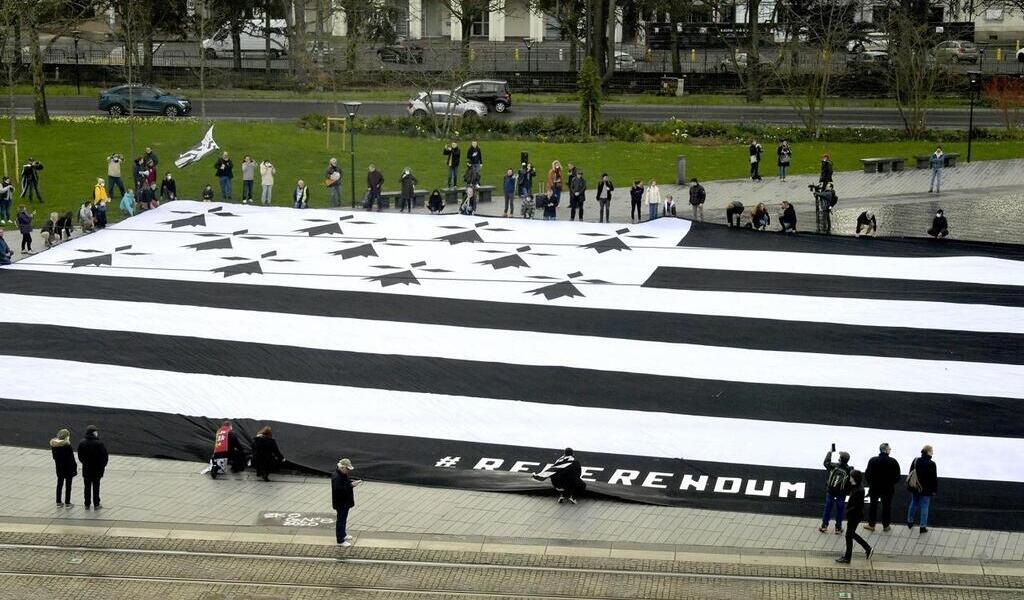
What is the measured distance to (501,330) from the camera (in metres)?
25.1

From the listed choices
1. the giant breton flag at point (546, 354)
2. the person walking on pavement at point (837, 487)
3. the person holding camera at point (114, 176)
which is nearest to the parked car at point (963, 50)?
the giant breton flag at point (546, 354)

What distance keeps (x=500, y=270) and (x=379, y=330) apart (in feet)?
15.3

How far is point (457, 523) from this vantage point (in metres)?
17.5

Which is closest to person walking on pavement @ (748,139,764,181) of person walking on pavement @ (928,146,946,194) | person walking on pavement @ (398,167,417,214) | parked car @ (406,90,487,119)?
person walking on pavement @ (928,146,946,194)

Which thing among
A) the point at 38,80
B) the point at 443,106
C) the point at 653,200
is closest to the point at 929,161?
the point at 653,200

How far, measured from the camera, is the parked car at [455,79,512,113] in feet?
187

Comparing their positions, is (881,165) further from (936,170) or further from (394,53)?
(394,53)

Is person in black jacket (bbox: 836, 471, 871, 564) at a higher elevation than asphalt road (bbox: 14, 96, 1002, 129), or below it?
below

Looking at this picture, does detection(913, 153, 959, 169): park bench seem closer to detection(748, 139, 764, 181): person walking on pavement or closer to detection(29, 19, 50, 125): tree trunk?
detection(748, 139, 764, 181): person walking on pavement

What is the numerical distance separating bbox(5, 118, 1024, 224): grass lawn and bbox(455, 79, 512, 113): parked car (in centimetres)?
931

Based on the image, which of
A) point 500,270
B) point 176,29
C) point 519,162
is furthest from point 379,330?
point 176,29

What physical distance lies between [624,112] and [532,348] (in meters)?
35.0

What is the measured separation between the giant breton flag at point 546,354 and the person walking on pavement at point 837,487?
0.92 metres

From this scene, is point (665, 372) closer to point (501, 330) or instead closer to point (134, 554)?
point (501, 330)
